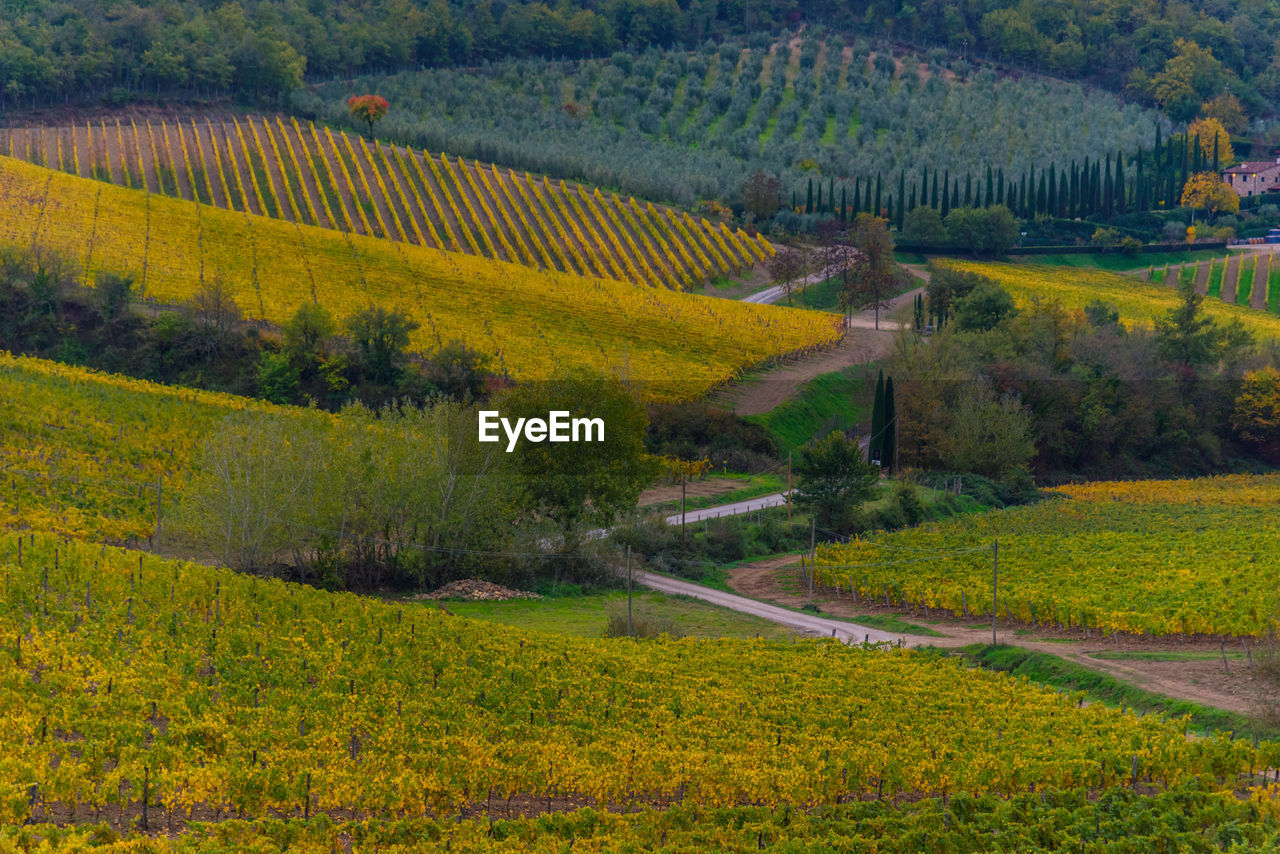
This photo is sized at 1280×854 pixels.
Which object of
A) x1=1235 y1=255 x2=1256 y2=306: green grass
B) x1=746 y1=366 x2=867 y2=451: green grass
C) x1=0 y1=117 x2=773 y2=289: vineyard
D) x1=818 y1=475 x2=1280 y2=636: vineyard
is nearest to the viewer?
x1=818 y1=475 x2=1280 y2=636: vineyard

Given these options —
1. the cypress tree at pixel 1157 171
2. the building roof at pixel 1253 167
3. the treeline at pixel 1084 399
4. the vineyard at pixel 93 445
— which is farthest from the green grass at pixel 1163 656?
the building roof at pixel 1253 167

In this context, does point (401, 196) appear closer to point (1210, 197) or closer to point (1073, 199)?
point (1073, 199)

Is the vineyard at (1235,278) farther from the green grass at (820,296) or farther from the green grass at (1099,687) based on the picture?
the green grass at (1099,687)

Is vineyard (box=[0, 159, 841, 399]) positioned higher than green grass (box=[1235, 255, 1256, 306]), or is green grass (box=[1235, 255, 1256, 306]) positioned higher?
vineyard (box=[0, 159, 841, 399])

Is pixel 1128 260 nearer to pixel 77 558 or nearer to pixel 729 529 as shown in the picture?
pixel 729 529

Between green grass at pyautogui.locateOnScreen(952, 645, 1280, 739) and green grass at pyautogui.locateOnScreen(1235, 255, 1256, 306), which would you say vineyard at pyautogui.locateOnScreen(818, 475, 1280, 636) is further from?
green grass at pyautogui.locateOnScreen(1235, 255, 1256, 306)

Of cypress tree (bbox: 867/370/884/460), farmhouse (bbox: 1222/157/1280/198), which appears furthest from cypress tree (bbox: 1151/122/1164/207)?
cypress tree (bbox: 867/370/884/460)

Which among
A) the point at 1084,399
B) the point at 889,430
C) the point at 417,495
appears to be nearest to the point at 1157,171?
the point at 1084,399

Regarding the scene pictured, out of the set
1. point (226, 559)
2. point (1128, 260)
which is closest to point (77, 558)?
point (226, 559)
